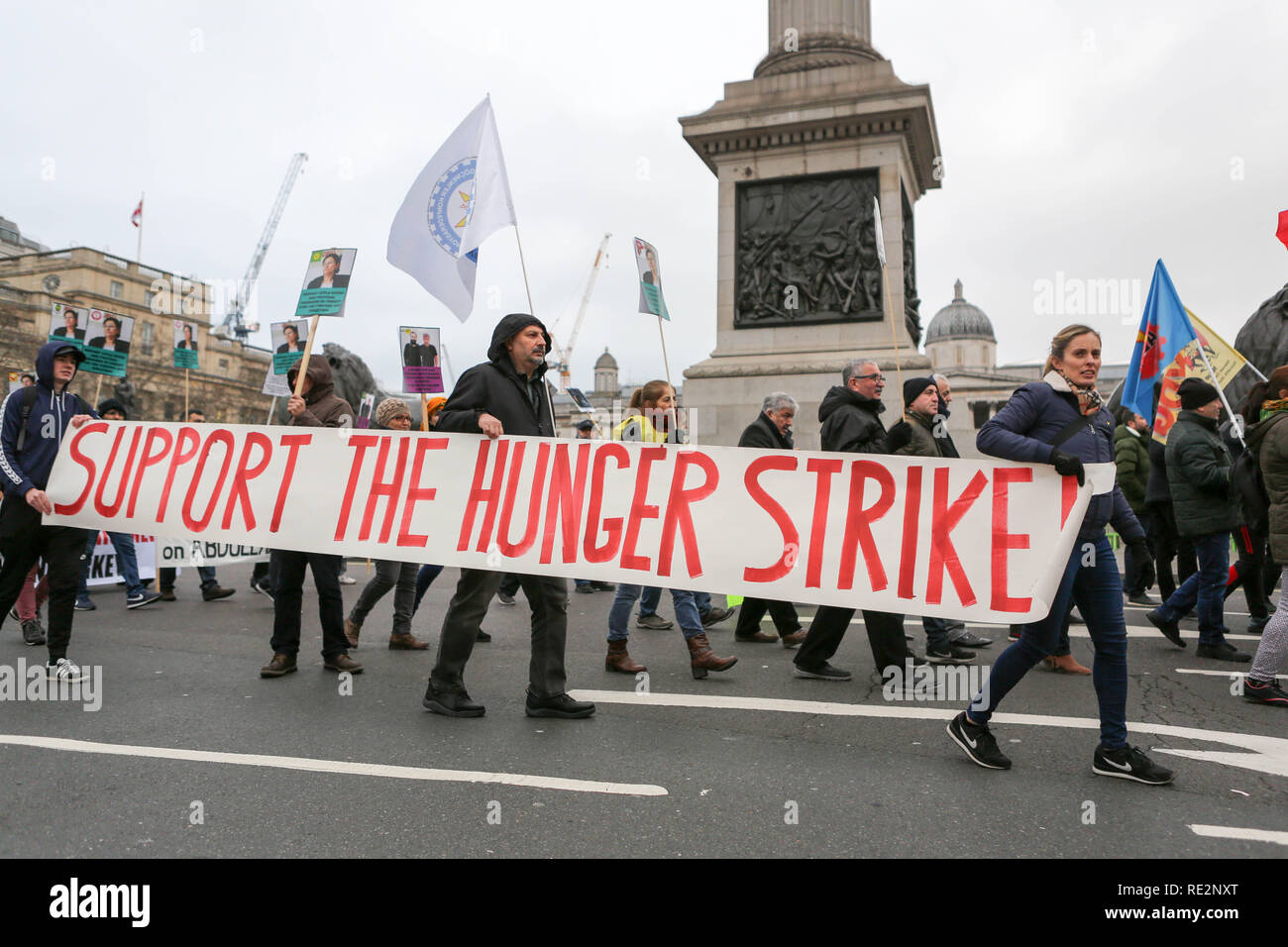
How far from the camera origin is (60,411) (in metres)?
5.78

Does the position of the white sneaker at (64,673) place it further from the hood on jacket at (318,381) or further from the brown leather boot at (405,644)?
the hood on jacket at (318,381)

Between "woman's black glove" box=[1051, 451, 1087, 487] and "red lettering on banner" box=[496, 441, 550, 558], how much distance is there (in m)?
2.66

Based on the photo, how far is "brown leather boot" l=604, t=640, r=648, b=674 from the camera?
5.92 meters

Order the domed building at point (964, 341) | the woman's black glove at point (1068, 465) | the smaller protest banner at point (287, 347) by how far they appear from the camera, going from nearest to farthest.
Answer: the woman's black glove at point (1068, 465) → the smaller protest banner at point (287, 347) → the domed building at point (964, 341)

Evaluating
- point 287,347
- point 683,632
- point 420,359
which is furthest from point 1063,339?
point 420,359

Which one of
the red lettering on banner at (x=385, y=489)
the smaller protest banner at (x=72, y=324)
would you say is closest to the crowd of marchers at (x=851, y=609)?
the red lettering on banner at (x=385, y=489)

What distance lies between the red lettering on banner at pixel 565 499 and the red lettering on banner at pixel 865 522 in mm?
1491

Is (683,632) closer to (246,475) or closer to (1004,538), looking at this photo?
(1004,538)

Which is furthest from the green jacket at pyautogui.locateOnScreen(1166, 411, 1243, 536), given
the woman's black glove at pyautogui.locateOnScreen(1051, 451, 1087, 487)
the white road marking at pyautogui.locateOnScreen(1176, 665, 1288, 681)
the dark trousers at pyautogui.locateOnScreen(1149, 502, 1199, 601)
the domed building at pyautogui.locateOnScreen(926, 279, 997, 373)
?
the domed building at pyautogui.locateOnScreen(926, 279, 997, 373)

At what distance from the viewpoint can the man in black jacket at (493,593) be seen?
15.7 ft

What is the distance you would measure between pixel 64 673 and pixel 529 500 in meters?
3.27

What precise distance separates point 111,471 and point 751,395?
9671mm

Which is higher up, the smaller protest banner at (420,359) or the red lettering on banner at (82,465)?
the smaller protest banner at (420,359)
